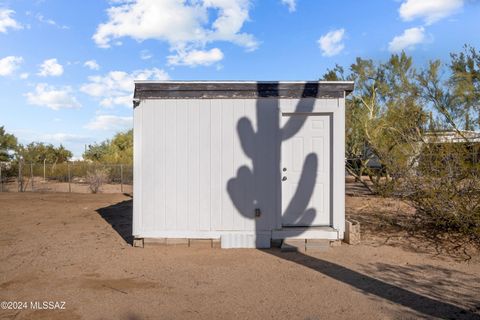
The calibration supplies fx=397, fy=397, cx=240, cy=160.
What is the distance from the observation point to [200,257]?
267 inches

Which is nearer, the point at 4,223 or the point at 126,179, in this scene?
the point at 4,223

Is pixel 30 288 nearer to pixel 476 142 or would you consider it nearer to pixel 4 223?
pixel 4 223

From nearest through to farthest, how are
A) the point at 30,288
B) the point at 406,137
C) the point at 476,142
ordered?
the point at 30,288 → the point at 476,142 → the point at 406,137

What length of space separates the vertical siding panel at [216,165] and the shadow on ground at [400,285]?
1134 millimetres

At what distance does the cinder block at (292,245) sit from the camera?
7219mm

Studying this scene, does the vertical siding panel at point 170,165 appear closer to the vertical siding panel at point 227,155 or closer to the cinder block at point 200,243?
the cinder block at point 200,243

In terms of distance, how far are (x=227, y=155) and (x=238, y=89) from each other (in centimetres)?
124

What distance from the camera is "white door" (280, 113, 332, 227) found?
7.57 meters

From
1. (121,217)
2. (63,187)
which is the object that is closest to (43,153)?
(63,187)

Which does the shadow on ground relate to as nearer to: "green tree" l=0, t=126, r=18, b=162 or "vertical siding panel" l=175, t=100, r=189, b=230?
"vertical siding panel" l=175, t=100, r=189, b=230

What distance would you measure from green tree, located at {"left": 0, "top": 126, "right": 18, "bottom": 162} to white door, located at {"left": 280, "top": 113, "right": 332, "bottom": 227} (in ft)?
80.4

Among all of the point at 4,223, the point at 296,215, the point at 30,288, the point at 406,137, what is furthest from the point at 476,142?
the point at 4,223

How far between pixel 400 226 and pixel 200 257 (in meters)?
4.74

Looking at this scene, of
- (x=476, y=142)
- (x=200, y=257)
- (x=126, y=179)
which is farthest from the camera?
(x=126, y=179)
